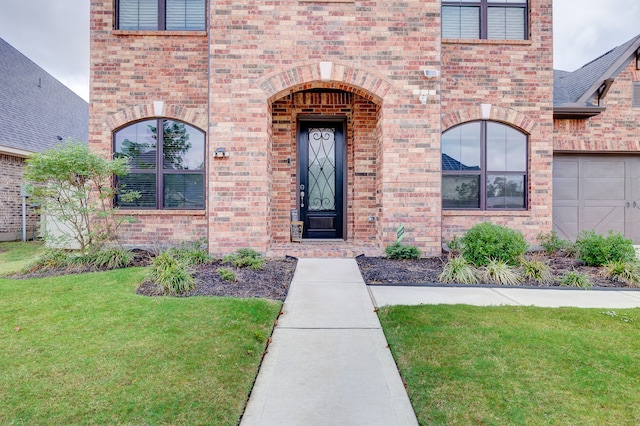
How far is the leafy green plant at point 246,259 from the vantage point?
556cm

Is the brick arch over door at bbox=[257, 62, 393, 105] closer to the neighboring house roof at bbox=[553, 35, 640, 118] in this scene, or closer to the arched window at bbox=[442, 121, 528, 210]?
the arched window at bbox=[442, 121, 528, 210]

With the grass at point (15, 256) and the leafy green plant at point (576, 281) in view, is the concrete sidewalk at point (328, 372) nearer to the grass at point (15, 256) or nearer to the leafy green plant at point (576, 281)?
the leafy green plant at point (576, 281)

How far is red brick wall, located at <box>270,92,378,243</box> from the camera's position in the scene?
7.57 m

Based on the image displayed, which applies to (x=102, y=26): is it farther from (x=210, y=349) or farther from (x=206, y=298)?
(x=210, y=349)

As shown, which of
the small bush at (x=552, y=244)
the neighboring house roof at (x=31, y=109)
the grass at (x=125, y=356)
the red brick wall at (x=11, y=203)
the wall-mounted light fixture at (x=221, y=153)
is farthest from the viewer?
the neighboring house roof at (x=31, y=109)

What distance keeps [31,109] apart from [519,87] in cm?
1516

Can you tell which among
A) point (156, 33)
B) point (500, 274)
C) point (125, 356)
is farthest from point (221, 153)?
point (500, 274)

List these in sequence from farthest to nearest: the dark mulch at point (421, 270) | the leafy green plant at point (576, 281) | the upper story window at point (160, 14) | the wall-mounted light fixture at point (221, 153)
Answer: the upper story window at point (160, 14) → the wall-mounted light fixture at point (221, 153) → the dark mulch at point (421, 270) → the leafy green plant at point (576, 281)

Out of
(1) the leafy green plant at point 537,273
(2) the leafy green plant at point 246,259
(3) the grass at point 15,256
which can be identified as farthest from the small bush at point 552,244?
(3) the grass at point 15,256

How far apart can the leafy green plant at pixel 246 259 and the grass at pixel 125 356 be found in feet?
5.28

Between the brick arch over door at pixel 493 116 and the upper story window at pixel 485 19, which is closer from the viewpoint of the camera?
the brick arch over door at pixel 493 116

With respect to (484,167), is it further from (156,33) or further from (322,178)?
(156,33)

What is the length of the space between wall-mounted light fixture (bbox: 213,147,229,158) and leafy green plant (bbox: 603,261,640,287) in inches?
250

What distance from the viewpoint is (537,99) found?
23.9 feet
